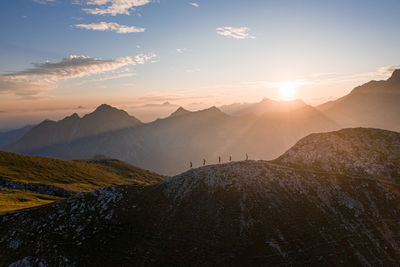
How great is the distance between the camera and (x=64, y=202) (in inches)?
1770

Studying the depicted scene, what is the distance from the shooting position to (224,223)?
38.7 meters

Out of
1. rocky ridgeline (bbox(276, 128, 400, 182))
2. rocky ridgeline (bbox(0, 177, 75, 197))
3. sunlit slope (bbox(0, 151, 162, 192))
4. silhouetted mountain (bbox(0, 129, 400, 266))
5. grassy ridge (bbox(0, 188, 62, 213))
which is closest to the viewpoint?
silhouetted mountain (bbox(0, 129, 400, 266))

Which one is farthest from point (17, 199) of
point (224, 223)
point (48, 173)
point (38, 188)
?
point (224, 223)

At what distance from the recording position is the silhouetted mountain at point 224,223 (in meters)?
33.8

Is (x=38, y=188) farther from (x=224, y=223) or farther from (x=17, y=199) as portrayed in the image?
(x=224, y=223)

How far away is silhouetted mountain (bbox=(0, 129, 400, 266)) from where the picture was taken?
33781 mm

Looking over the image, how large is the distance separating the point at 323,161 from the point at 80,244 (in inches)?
2350

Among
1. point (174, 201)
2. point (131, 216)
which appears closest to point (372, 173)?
point (174, 201)

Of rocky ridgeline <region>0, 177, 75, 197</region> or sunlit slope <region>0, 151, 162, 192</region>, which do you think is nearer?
rocky ridgeline <region>0, 177, 75, 197</region>

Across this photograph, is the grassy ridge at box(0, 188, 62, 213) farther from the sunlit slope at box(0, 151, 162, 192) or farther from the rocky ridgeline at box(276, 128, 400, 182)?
the rocky ridgeline at box(276, 128, 400, 182)

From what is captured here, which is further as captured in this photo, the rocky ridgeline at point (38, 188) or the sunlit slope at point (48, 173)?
the sunlit slope at point (48, 173)

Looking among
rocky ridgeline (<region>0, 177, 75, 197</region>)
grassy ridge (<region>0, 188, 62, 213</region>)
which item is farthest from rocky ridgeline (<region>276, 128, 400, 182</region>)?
rocky ridgeline (<region>0, 177, 75, 197</region>)

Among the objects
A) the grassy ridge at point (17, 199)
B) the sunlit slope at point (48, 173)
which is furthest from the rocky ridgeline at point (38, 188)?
the grassy ridge at point (17, 199)

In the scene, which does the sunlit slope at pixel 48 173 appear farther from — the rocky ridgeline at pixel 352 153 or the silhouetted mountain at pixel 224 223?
the rocky ridgeline at pixel 352 153
